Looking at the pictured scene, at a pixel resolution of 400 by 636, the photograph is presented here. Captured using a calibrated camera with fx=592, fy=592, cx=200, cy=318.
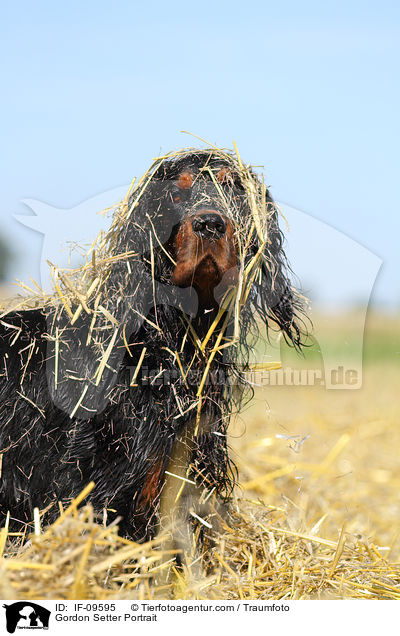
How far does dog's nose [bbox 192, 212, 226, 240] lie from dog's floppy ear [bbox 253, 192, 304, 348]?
380mm

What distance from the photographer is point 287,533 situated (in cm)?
366

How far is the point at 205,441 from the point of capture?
125 inches

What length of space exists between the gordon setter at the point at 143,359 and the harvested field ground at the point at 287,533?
0.95 feet

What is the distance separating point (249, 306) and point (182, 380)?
0.53 m

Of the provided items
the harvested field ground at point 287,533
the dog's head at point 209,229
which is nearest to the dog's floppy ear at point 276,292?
the dog's head at point 209,229

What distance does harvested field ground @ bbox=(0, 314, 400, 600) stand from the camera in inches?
90.6

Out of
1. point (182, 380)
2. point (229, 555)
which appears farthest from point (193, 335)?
point (229, 555)

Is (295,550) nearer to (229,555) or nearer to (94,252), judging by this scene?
(229,555)

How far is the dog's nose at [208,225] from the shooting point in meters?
2.72
